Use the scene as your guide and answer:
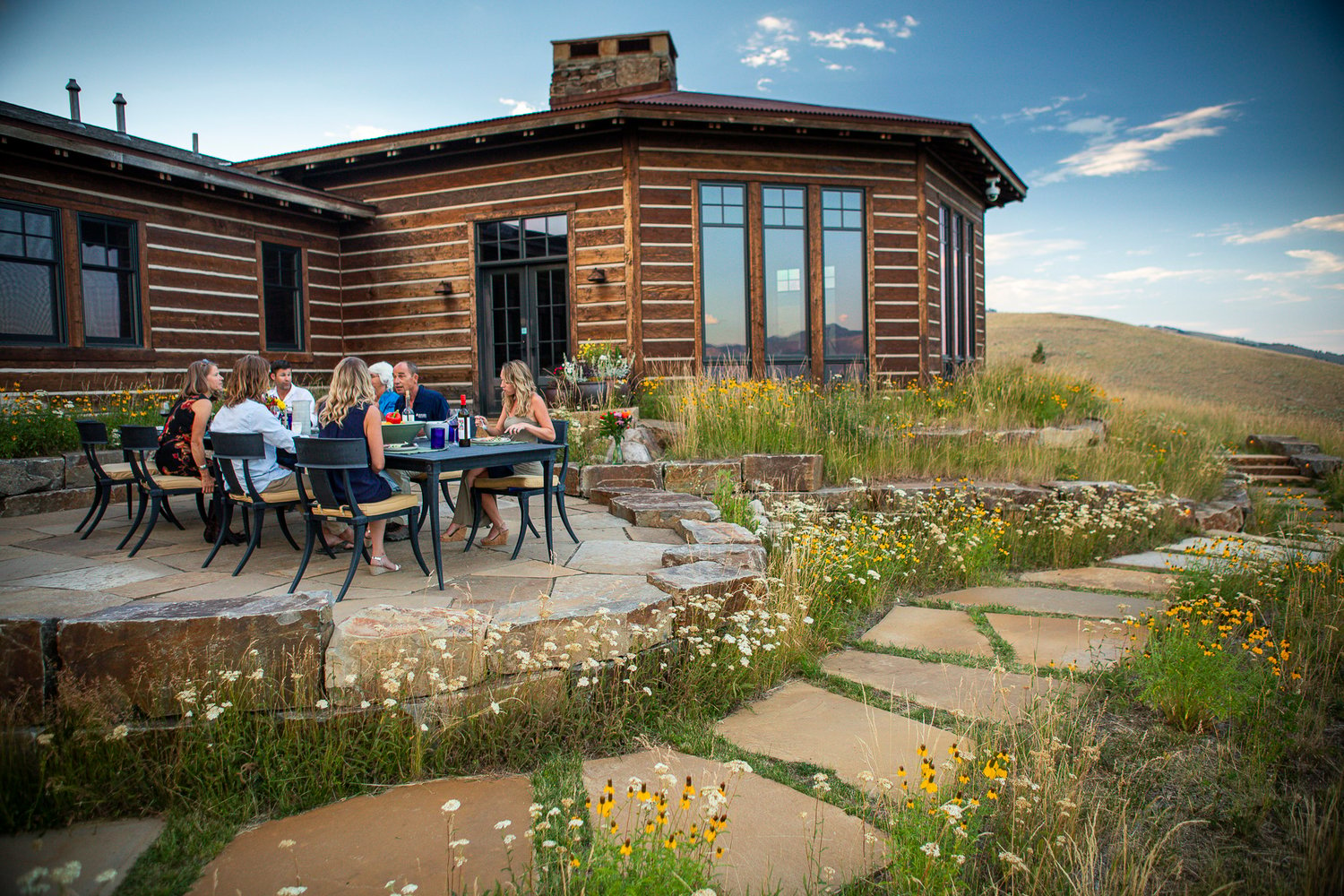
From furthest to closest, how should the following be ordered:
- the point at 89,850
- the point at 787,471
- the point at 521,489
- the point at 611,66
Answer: the point at 611,66, the point at 787,471, the point at 521,489, the point at 89,850

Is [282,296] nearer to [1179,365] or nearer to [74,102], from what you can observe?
[74,102]

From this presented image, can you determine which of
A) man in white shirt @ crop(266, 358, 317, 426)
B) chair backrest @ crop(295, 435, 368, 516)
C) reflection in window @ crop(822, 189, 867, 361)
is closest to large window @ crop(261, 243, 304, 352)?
man in white shirt @ crop(266, 358, 317, 426)

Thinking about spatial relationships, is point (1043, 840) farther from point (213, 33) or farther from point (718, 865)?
point (213, 33)

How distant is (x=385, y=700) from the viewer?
2.91 metres

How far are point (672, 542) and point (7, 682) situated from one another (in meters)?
3.59

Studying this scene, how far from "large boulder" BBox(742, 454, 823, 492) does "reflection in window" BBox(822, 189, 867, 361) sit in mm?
4993

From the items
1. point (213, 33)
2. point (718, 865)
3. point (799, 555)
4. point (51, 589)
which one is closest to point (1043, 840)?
point (718, 865)

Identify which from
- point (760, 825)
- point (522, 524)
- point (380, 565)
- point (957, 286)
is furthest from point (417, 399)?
point (957, 286)

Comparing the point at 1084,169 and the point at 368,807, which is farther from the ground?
the point at 1084,169

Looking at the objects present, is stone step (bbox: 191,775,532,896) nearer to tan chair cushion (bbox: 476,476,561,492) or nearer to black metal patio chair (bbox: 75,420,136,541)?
tan chair cushion (bbox: 476,476,561,492)

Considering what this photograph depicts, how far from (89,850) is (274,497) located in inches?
105

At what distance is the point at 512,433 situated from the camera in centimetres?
546

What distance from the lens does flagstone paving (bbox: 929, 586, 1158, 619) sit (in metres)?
4.88

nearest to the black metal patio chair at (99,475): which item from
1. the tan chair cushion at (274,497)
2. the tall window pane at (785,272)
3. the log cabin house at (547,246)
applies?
the tan chair cushion at (274,497)
